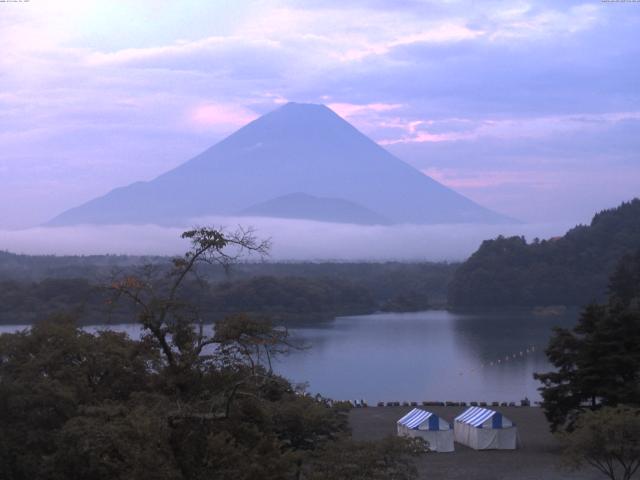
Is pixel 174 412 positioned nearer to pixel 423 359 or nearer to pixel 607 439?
pixel 607 439

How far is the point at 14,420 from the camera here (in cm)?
611

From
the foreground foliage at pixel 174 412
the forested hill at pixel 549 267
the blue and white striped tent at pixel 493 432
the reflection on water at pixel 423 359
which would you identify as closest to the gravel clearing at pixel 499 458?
the blue and white striped tent at pixel 493 432

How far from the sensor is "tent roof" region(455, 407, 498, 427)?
10797 millimetres

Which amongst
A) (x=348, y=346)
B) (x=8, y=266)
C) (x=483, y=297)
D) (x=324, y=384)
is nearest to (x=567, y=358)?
(x=324, y=384)

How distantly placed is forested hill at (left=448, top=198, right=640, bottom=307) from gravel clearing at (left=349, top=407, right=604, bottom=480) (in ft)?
99.2

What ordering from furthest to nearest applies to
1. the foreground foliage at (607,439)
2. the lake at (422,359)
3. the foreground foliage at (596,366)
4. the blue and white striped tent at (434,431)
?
the lake at (422,359) < the blue and white striped tent at (434,431) < the foreground foliage at (596,366) < the foreground foliage at (607,439)

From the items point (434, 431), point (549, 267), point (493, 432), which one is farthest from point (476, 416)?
point (549, 267)

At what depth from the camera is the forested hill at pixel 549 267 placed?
140 feet

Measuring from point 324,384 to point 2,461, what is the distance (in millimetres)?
13272

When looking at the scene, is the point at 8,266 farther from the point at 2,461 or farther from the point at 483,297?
the point at 2,461

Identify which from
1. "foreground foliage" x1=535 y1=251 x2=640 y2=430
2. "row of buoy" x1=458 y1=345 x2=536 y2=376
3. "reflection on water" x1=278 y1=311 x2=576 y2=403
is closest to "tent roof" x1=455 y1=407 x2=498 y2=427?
"foreground foliage" x1=535 y1=251 x2=640 y2=430

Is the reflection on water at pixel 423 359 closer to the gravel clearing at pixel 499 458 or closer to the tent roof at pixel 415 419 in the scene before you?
the gravel clearing at pixel 499 458

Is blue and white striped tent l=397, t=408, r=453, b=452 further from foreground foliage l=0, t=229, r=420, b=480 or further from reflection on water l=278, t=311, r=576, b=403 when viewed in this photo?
reflection on water l=278, t=311, r=576, b=403

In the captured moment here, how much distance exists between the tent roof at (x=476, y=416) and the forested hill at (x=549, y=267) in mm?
31425
